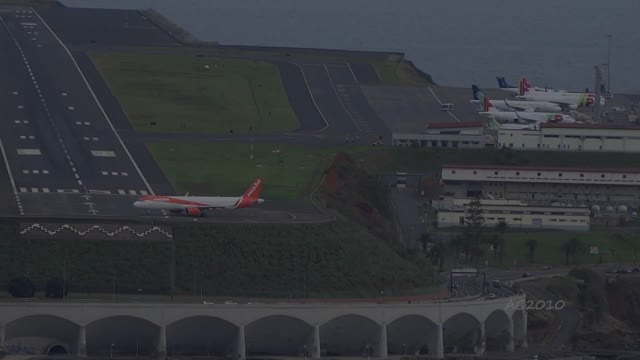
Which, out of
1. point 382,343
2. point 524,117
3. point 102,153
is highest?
point 524,117

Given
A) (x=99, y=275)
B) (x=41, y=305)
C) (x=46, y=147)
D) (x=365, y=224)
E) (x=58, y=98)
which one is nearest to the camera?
(x=41, y=305)

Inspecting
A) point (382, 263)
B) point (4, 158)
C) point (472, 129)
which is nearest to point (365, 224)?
point (382, 263)

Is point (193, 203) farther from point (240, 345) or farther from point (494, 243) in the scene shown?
point (494, 243)

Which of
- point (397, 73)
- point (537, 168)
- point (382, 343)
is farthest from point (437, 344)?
point (397, 73)

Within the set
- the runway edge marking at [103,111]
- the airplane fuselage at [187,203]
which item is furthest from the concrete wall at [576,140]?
the airplane fuselage at [187,203]

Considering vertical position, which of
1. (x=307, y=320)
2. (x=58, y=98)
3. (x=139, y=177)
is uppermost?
(x=58, y=98)

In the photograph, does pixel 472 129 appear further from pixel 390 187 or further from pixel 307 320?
pixel 307 320

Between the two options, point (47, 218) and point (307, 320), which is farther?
point (47, 218)

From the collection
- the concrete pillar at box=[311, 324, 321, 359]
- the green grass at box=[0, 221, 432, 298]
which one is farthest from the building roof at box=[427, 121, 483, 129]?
the concrete pillar at box=[311, 324, 321, 359]
